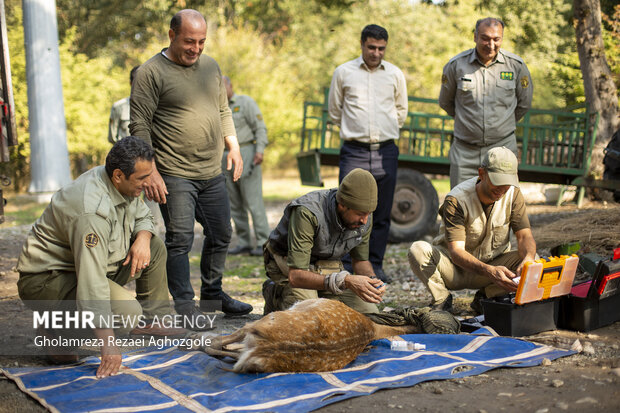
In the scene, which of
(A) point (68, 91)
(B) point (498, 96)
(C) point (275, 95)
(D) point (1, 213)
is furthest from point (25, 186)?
(B) point (498, 96)

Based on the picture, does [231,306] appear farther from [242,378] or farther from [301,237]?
[242,378]

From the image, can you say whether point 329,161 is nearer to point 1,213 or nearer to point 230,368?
point 1,213

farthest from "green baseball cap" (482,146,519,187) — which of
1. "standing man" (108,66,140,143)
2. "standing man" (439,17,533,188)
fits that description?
"standing man" (108,66,140,143)

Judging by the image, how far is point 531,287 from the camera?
4.25 meters

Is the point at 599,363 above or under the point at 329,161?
under

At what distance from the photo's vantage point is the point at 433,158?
30.7 feet

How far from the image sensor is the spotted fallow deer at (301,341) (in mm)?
3559

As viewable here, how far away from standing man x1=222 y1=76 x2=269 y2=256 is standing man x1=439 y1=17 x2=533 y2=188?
10.5 feet

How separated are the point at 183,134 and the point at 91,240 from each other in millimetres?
1398

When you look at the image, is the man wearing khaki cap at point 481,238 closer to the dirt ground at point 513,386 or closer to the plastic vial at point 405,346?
the dirt ground at point 513,386

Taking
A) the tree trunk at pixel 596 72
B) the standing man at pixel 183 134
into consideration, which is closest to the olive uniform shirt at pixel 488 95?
the standing man at pixel 183 134

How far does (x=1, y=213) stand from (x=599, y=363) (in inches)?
207

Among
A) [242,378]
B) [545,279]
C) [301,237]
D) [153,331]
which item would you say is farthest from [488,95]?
[242,378]

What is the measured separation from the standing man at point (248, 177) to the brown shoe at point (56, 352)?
4.72 metres
